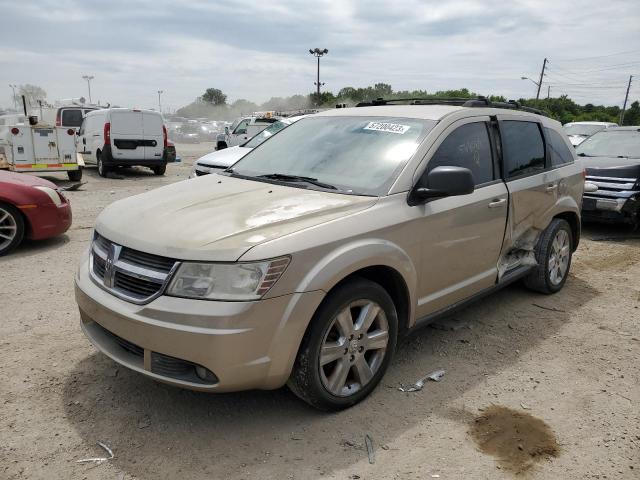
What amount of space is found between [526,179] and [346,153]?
172 centimetres

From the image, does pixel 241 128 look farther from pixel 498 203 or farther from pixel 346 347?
pixel 346 347

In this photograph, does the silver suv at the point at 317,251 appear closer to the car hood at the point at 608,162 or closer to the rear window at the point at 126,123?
the car hood at the point at 608,162

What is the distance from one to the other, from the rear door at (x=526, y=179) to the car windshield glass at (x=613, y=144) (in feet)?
15.0

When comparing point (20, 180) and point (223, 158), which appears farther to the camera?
Answer: point (223, 158)

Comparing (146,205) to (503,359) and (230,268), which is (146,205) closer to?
(230,268)

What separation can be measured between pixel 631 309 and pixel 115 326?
4.47m

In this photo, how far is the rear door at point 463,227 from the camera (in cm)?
344

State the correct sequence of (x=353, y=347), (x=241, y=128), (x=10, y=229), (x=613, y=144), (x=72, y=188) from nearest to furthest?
(x=353, y=347)
(x=10, y=229)
(x=613, y=144)
(x=72, y=188)
(x=241, y=128)

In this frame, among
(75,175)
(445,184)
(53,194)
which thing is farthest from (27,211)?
(75,175)

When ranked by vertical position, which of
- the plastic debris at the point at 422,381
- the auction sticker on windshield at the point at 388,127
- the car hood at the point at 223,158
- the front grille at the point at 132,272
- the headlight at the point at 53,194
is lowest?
the plastic debris at the point at 422,381

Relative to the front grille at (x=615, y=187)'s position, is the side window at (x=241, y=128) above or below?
above

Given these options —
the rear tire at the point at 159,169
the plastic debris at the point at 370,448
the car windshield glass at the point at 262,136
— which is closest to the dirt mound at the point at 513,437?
the plastic debris at the point at 370,448

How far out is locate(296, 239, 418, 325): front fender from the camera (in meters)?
2.69

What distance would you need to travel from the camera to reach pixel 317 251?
107 inches
